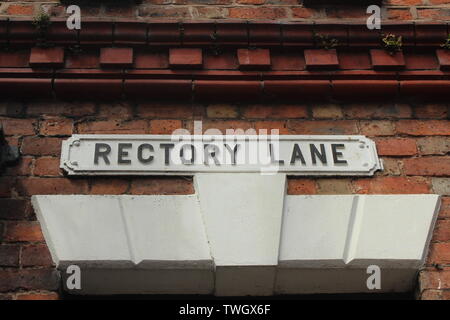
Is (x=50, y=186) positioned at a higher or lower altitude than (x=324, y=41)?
lower

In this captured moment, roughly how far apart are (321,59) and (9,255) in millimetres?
1603

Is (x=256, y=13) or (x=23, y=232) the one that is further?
(x=256, y=13)

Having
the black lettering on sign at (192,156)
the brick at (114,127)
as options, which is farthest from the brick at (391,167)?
the brick at (114,127)

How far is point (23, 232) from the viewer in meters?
2.54

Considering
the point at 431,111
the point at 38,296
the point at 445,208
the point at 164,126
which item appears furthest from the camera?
the point at 431,111

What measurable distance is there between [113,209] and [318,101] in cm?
108

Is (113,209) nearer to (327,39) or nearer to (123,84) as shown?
(123,84)

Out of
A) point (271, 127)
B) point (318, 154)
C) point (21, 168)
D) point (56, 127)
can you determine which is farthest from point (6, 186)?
point (318, 154)

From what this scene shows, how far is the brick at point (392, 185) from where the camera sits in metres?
2.71

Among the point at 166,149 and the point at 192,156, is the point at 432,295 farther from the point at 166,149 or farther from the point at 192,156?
the point at 166,149

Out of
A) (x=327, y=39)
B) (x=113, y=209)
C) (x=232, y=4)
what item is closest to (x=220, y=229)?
(x=113, y=209)

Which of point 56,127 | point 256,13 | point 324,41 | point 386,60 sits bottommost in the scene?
point 56,127

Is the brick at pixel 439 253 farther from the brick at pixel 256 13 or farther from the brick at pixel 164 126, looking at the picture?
the brick at pixel 256 13

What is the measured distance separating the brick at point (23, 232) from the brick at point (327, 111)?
4.29 ft
